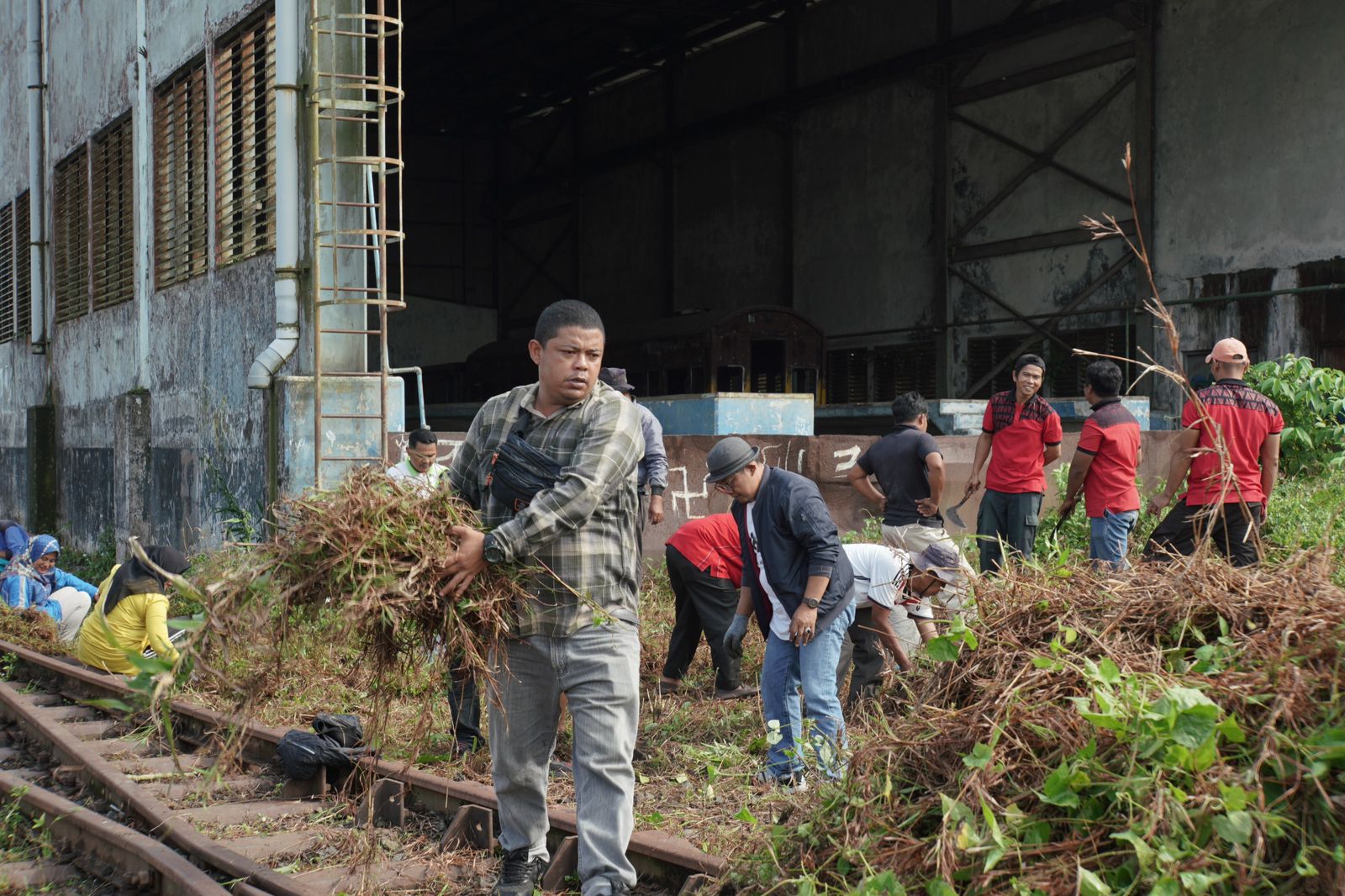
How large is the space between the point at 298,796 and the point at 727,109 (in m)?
23.4

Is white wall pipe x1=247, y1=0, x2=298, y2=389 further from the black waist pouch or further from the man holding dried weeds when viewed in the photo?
the black waist pouch

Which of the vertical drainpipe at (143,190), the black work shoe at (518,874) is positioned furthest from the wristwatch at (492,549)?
the vertical drainpipe at (143,190)

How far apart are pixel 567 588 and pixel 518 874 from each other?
3.51 feet

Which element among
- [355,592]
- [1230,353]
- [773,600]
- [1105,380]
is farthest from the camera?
[1105,380]

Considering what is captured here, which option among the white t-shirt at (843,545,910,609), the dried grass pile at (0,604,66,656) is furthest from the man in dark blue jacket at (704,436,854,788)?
the dried grass pile at (0,604,66,656)

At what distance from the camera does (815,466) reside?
42.5 ft

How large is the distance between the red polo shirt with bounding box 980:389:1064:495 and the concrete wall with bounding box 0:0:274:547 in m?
6.53

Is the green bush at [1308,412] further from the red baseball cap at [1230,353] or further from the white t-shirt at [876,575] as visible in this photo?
the white t-shirt at [876,575]

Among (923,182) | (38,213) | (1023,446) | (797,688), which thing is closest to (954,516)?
(1023,446)

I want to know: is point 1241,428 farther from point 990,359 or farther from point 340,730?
point 990,359

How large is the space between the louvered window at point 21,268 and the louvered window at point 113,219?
4.82 meters

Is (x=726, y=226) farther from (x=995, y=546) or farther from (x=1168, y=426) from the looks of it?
(x=995, y=546)

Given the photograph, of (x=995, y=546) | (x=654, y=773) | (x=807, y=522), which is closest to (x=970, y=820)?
(x=807, y=522)

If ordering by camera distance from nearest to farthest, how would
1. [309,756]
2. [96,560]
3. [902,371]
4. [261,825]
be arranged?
1. [261,825]
2. [309,756]
3. [96,560]
4. [902,371]
